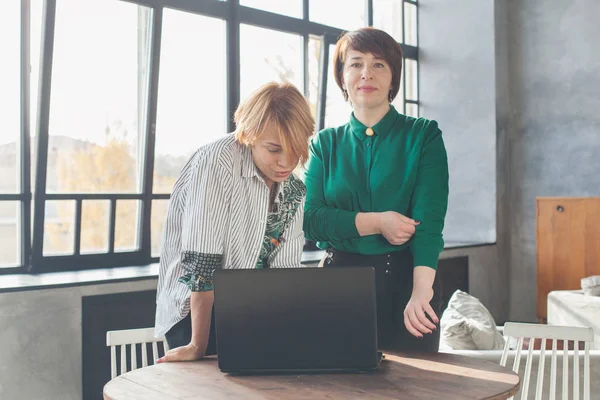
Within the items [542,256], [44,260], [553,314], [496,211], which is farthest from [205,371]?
[496,211]

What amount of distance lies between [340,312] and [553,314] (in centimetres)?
400

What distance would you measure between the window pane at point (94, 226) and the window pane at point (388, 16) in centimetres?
359

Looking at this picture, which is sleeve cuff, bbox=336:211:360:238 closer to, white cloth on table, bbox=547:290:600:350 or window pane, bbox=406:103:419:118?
white cloth on table, bbox=547:290:600:350

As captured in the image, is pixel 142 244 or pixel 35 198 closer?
pixel 35 198

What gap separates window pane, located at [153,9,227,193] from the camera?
4.54 metres

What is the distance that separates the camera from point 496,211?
22.3ft

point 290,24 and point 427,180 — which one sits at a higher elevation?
point 290,24

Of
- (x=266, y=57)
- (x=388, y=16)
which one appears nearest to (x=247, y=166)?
(x=266, y=57)

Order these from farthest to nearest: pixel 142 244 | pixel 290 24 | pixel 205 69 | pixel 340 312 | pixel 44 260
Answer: pixel 290 24
pixel 205 69
pixel 142 244
pixel 44 260
pixel 340 312

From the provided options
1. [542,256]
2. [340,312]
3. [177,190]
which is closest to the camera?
[340,312]

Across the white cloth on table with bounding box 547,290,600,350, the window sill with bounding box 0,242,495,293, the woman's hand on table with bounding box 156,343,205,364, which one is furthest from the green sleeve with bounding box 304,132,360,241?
the white cloth on table with bounding box 547,290,600,350

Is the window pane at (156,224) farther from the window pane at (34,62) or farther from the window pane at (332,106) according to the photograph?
the window pane at (332,106)

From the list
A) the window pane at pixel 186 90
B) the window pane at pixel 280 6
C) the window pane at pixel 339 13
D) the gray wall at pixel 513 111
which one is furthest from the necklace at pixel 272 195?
the gray wall at pixel 513 111

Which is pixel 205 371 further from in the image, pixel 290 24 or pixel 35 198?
pixel 290 24
